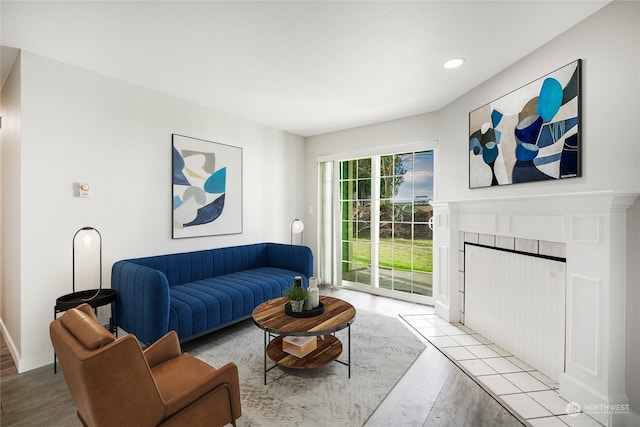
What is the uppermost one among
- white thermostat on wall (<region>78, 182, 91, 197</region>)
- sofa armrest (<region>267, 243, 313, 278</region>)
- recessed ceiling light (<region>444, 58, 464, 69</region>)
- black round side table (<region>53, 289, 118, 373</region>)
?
recessed ceiling light (<region>444, 58, 464, 69</region>)

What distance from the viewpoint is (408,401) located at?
6.62ft

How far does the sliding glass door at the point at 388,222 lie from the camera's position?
406 cm

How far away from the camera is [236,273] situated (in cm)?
372

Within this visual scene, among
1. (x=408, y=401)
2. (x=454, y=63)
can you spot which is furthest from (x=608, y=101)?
(x=408, y=401)

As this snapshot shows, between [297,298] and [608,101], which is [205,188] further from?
[608,101]

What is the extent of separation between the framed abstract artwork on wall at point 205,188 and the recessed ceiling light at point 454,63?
2.77m

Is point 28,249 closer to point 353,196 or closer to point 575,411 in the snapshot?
point 353,196

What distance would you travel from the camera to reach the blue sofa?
240cm

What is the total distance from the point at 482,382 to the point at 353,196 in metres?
3.10

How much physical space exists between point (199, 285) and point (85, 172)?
1.53 m

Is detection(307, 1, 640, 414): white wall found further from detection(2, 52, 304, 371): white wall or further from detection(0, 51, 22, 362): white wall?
detection(0, 51, 22, 362): white wall

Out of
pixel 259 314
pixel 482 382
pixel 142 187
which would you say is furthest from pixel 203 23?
pixel 482 382

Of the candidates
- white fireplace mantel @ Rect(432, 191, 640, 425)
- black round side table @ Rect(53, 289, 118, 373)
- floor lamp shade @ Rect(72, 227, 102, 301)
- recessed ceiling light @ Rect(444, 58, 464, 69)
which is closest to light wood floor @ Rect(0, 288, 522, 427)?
black round side table @ Rect(53, 289, 118, 373)

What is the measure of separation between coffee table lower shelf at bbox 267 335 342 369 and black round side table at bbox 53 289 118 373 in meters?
1.48
